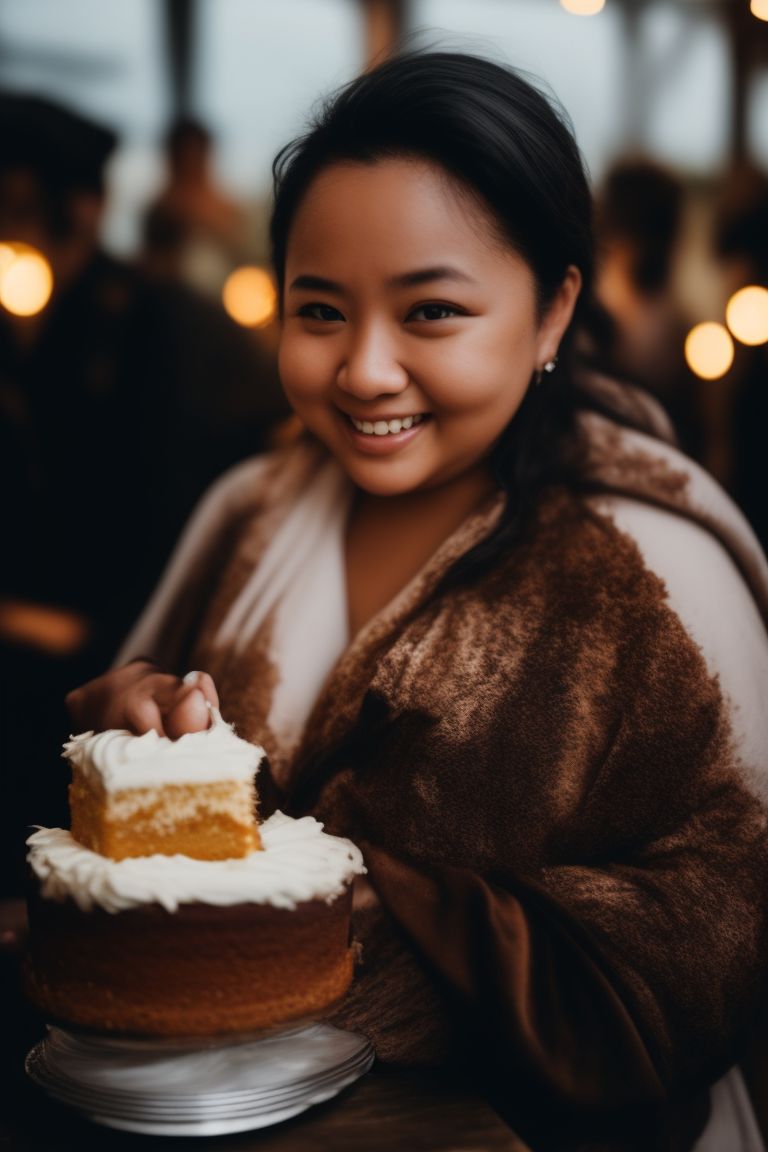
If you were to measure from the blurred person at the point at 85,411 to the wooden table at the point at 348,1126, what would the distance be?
1.39m

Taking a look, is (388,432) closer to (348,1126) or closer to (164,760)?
(164,760)

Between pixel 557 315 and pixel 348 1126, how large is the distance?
2.96 ft

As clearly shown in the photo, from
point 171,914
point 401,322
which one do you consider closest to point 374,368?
point 401,322

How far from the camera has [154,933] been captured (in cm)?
102

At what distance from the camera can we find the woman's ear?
1418mm

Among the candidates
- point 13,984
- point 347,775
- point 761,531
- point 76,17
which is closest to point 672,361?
point 761,531

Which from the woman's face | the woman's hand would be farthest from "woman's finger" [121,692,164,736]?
the woman's face

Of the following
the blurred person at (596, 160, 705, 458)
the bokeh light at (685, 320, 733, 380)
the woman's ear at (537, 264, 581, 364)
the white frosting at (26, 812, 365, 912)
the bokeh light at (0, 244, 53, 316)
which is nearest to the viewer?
the white frosting at (26, 812, 365, 912)

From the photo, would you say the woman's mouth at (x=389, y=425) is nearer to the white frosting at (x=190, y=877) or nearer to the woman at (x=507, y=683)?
the woman at (x=507, y=683)

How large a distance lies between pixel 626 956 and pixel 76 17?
3.60m

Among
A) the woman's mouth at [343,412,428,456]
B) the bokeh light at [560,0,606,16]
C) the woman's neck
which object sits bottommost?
the woman's neck

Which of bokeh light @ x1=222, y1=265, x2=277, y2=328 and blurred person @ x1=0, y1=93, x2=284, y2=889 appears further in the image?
bokeh light @ x1=222, y1=265, x2=277, y2=328

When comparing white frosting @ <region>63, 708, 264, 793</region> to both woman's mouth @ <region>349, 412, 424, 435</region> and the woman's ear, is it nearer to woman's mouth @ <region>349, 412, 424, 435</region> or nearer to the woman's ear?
woman's mouth @ <region>349, 412, 424, 435</region>

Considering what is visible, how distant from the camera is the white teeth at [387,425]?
135cm
